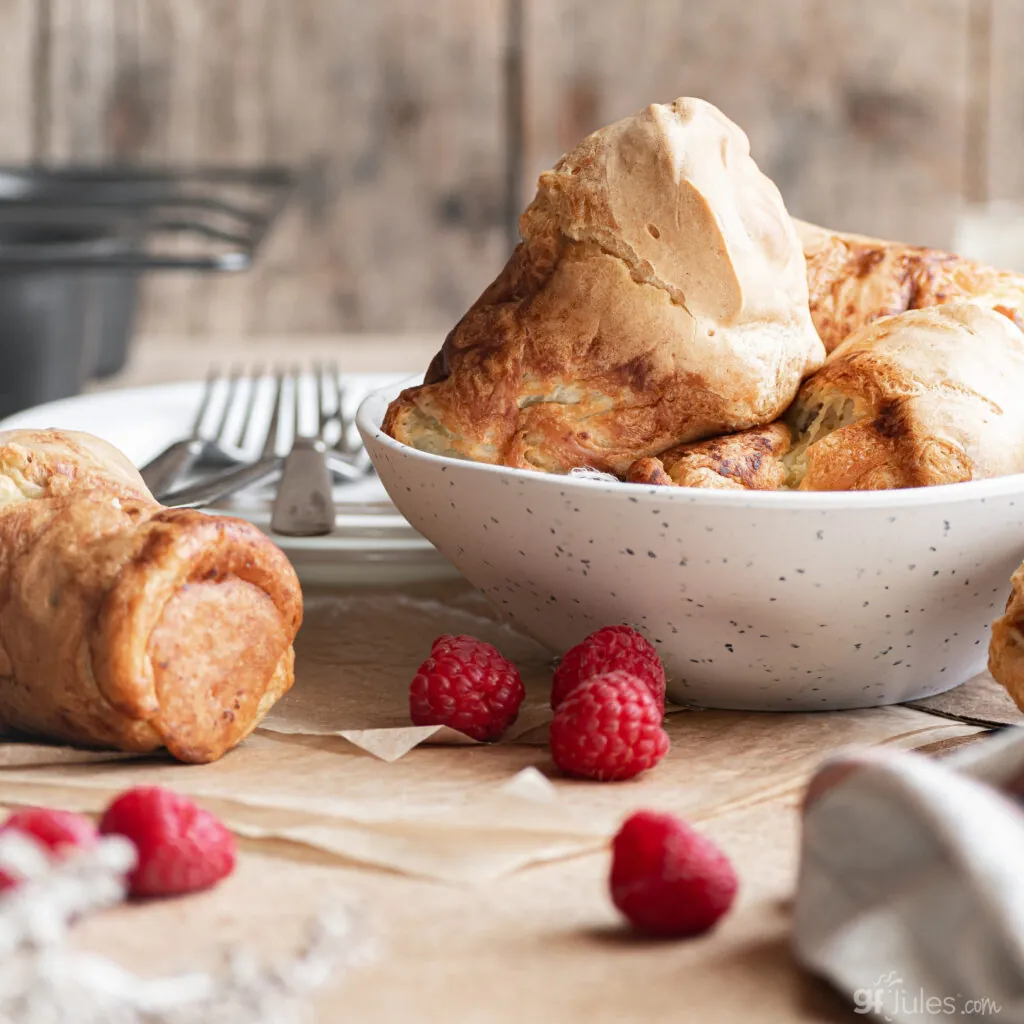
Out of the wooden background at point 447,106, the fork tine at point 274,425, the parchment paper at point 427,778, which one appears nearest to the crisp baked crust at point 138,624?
the parchment paper at point 427,778

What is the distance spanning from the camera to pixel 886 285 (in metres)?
1.12

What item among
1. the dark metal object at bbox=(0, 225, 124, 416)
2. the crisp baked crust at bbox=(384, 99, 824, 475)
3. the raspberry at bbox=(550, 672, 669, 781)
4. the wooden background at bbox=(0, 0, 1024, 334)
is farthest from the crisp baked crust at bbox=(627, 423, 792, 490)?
the wooden background at bbox=(0, 0, 1024, 334)

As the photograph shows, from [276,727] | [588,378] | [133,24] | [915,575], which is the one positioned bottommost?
[276,727]

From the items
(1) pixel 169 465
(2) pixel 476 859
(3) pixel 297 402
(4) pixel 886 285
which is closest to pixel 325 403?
(3) pixel 297 402

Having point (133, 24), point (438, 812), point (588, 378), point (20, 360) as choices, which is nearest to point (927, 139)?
point (133, 24)

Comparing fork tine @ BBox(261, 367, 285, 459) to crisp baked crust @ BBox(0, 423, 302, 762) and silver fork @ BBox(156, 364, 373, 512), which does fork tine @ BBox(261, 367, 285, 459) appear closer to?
silver fork @ BBox(156, 364, 373, 512)

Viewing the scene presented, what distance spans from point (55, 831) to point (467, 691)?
31cm

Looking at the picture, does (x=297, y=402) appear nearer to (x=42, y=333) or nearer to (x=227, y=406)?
(x=227, y=406)

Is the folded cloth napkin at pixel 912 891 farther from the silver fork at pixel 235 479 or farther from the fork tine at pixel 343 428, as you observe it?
the fork tine at pixel 343 428

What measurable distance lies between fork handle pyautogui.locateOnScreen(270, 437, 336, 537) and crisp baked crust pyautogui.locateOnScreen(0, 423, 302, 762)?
0.28 metres

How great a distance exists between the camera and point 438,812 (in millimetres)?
798

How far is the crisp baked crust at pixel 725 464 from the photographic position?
3.11ft

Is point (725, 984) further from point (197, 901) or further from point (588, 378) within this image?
point (588, 378)

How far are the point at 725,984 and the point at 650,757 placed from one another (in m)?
0.23
